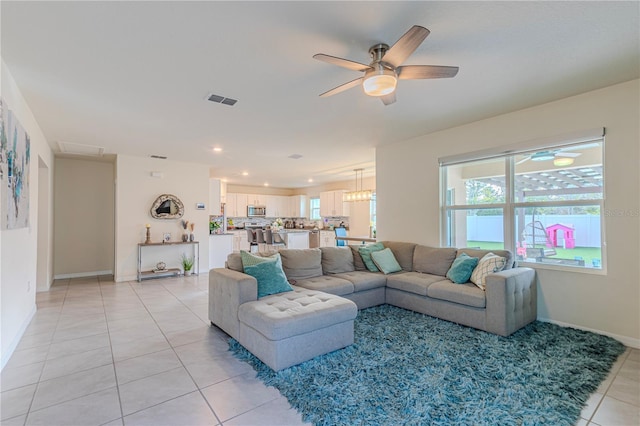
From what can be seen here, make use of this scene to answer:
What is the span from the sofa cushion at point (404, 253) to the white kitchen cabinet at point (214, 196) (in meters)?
4.60

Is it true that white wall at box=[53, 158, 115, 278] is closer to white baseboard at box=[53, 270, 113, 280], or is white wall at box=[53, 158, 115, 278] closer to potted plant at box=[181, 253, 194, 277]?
white baseboard at box=[53, 270, 113, 280]

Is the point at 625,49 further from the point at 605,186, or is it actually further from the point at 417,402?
the point at 417,402

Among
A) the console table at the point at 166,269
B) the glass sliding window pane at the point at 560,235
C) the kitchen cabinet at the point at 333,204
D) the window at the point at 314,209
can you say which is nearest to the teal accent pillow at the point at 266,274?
the glass sliding window pane at the point at 560,235

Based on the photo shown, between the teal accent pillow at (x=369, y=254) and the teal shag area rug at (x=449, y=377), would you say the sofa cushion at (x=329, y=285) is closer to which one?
the teal shag area rug at (x=449, y=377)

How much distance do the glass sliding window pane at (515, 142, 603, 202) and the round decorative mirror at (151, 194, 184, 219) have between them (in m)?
6.16

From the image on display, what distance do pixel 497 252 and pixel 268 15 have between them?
11.5ft

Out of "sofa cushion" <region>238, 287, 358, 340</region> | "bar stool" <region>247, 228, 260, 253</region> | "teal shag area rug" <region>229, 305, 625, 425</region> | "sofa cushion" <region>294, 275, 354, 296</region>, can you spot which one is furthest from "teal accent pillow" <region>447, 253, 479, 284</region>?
"bar stool" <region>247, 228, 260, 253</region>

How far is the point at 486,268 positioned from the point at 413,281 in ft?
2.80

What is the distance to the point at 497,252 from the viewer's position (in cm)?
367

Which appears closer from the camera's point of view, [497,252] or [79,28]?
[79,28]

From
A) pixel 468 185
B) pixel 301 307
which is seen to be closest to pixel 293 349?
pixel 301 307

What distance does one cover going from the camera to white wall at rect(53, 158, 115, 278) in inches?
249

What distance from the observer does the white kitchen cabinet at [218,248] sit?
715cm

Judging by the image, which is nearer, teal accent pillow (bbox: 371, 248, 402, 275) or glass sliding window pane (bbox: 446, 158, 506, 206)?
glass sliding window pane (bbox: 446, 158, 506, 206)
